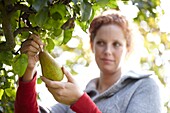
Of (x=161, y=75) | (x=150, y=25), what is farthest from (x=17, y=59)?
(x=161, y=75)

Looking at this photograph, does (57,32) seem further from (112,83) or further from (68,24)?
(112,83)

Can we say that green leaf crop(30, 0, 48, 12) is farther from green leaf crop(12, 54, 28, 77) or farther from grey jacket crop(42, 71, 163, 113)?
grey jacket crop(42, 71, 163, 113)

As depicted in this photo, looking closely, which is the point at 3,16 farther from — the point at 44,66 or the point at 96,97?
the point at 96,97

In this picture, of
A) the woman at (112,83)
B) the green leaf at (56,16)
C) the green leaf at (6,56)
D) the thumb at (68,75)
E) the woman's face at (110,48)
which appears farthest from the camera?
the woman's face at (110,48)

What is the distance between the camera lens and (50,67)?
4.05 ft

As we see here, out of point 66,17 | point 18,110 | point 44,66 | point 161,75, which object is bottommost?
point 161,75

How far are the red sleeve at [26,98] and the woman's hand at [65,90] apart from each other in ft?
0.51

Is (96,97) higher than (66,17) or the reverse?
the reverse

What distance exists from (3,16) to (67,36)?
0.18 m

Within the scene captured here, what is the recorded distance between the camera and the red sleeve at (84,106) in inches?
56.1

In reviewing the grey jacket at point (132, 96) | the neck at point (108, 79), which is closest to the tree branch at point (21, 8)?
the grey jacket at point (132, 96)

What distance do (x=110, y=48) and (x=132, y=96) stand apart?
0.20m

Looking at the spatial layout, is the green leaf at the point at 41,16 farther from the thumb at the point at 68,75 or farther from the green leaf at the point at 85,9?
the thumb at the point at 68,75

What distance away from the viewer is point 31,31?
1.22 meters
